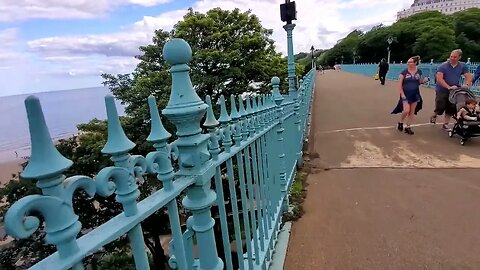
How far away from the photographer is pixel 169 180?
115 centimetres

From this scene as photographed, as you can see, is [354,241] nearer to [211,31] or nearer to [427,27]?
[211,31]

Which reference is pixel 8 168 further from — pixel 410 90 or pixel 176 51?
Result: pixel 176 51

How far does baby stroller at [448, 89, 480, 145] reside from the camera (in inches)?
234

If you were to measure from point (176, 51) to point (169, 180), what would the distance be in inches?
19.9

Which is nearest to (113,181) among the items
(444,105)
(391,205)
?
(391,205)

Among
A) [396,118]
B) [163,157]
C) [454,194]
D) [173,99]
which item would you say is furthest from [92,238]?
[396,118]

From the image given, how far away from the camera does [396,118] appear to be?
888 centimetres

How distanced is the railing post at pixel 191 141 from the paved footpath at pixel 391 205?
5.11 feet

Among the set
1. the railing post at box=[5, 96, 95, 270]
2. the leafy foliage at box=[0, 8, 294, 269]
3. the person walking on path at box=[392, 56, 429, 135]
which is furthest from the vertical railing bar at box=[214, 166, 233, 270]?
the leafy foliage at box=[0, 8, 294, 269]

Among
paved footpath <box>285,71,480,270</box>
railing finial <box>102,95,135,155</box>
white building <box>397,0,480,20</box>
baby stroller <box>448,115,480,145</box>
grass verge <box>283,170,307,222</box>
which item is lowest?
paved footpath <box>285,71,480,270</box>

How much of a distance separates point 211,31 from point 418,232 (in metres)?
13.0

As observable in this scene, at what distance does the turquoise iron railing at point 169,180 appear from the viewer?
649mm

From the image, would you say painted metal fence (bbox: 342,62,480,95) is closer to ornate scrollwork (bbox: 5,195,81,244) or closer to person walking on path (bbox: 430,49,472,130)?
person walking on path (bbox: 430,49,472,130)

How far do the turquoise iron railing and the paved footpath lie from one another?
82cm
